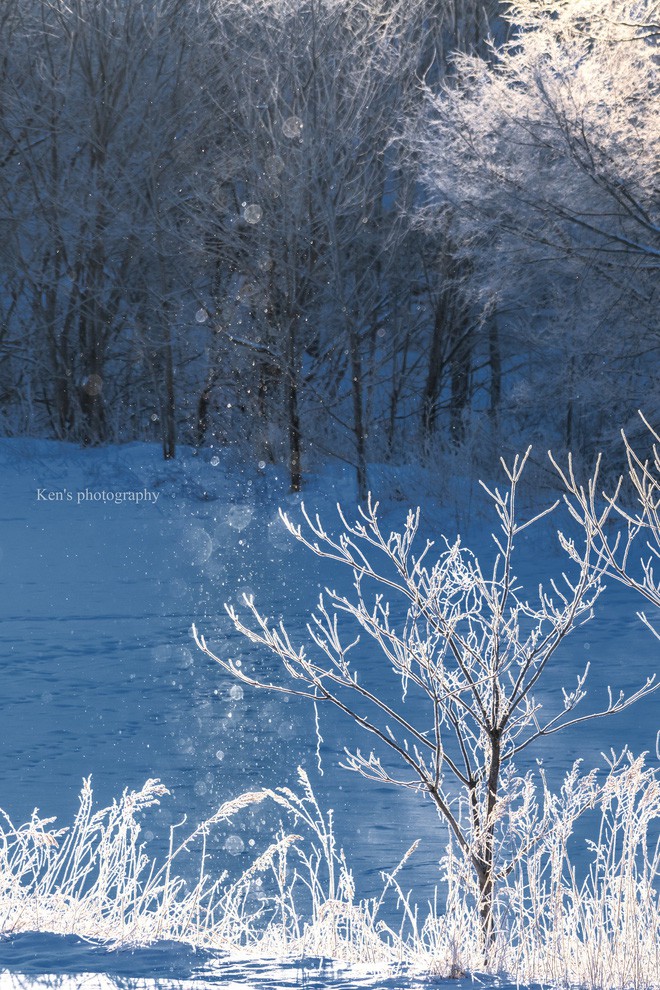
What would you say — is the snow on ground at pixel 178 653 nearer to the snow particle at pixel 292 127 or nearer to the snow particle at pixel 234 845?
the snow particle at pixel 234 845

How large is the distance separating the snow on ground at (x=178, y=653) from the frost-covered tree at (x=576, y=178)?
2.28 meters

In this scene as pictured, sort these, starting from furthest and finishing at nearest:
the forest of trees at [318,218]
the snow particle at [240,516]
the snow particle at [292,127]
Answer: the snow particle at [240,516] → the snow particle at [292,127] → the forest of trees at [318,218]

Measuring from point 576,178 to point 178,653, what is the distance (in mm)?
6340

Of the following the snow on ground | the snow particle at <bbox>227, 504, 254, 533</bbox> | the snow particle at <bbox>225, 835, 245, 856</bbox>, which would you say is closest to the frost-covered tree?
the snow on ground

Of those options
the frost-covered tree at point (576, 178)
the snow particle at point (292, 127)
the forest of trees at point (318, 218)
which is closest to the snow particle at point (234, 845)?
the frost-covered tree at point (576, 178)

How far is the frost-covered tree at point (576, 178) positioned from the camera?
41.7 ft

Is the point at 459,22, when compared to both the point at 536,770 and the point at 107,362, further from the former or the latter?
the point at 536,770

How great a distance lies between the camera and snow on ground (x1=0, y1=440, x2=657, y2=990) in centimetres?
671

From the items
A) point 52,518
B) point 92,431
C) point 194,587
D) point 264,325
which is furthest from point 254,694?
point 92,431

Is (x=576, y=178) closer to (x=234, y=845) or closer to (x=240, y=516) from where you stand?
(x=240, y=516)

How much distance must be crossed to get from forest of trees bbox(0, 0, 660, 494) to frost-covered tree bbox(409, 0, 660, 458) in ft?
0.13

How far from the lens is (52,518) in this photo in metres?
17.3

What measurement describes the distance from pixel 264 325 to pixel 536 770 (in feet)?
39.3

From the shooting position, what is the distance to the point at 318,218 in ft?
56.7
